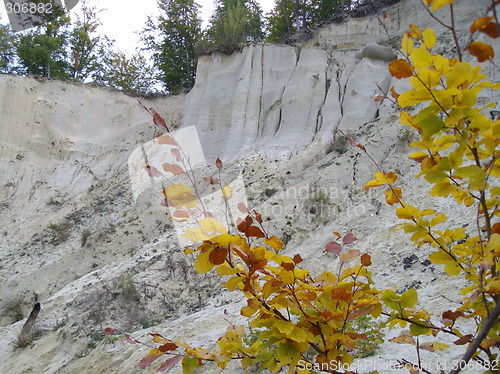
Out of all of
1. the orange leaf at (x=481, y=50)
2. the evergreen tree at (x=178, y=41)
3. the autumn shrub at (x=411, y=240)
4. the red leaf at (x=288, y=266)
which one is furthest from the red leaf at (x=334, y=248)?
the evergreen tree at (x=178, y=41)

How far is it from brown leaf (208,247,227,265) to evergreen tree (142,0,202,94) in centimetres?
2291

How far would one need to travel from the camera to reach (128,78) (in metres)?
25.5

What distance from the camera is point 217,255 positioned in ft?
4.45

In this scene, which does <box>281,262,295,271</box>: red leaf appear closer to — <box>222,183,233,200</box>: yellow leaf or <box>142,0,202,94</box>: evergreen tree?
<box>222,183,233,200</box>: yellow leaf

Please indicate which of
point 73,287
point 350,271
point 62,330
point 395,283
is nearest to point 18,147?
point 73,287

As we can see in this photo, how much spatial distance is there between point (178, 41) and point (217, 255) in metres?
24.5

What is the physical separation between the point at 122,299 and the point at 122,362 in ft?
7.66

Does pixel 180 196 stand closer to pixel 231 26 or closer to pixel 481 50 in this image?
pixel 481 50

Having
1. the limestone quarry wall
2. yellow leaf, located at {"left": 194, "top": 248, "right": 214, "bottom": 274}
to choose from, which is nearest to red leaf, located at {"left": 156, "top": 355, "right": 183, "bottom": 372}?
yellow leaf, located at {"left": 194, "top": 248, "right": 214, "bottom": 274}

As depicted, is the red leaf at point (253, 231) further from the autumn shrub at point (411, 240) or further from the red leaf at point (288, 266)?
the red leaf at point (288, 266)

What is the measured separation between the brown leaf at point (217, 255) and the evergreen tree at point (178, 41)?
22909 millimetres

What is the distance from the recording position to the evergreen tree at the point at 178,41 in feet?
76.9

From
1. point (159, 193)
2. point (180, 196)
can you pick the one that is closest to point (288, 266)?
point (180, 196)

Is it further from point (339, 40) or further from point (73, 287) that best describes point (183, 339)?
point (339, 40)
